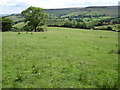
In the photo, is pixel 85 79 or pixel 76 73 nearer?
pixel 85 79

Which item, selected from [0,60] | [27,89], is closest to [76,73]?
[27,89]

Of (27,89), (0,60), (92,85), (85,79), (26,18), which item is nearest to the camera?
(27,89)

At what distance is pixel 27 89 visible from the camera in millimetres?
9984

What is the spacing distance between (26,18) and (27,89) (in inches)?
2591

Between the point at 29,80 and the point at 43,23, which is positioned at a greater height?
the point at 43,23

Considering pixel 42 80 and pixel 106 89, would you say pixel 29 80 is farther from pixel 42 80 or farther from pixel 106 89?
pixel 106 89

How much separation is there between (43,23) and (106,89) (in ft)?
224

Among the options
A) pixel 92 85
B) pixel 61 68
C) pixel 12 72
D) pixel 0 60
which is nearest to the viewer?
pixel 92 85

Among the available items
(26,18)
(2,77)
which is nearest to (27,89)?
(2,77)

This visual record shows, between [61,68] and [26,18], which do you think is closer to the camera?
[61,68]

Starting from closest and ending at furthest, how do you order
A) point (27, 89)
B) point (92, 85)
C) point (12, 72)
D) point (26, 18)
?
point (27, 89), point (92, 85), point (12, 72), point (26, 18)

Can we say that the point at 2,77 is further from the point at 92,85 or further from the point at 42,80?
the point at 92,85

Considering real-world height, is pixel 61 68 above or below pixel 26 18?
below

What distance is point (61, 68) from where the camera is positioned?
14.7m
